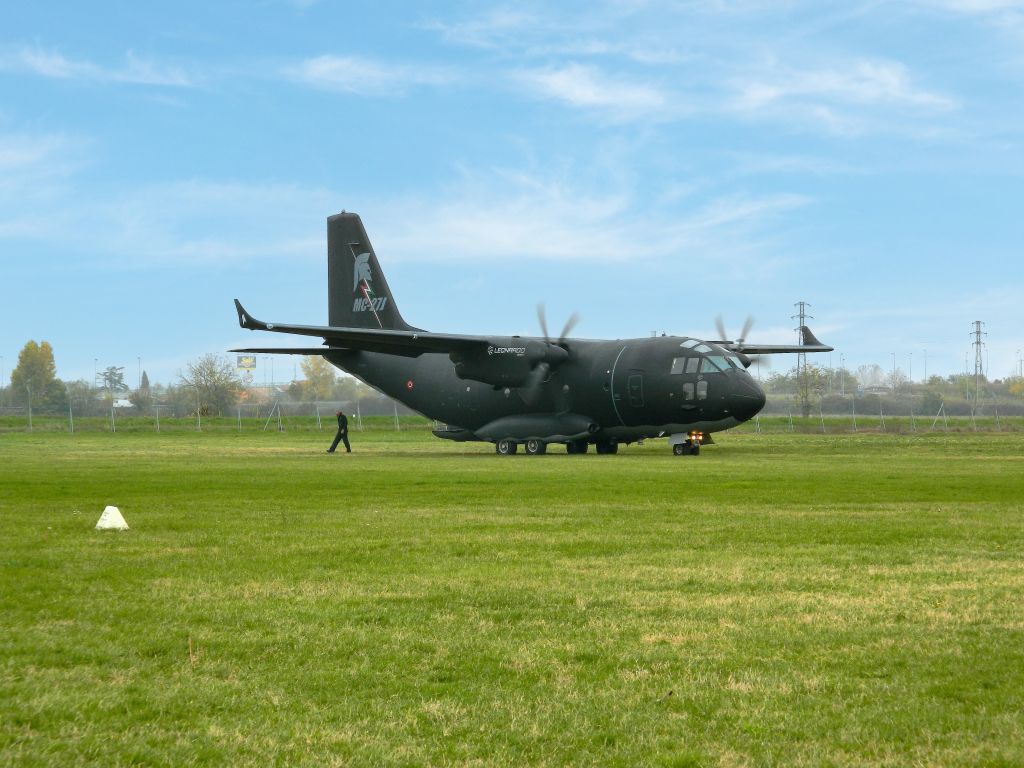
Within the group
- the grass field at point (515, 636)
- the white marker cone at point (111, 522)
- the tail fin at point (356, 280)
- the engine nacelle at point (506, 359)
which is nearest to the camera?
the grass field at point (515, 636)

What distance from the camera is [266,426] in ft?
248

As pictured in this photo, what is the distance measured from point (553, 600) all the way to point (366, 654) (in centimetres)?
215

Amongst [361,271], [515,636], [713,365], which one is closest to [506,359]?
[713,365]

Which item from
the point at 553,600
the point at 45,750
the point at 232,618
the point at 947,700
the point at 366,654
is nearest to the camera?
the point at 45,750

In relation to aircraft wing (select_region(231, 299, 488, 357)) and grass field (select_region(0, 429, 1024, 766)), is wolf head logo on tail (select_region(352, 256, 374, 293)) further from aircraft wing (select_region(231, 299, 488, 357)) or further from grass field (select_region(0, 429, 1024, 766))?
grass field (select_region(0, 429, 1024, 766))

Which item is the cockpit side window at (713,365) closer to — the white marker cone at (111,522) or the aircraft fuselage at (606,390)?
the aircraft fuselage at (606,390)

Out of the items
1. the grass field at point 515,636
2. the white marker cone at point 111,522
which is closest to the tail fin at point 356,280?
the grass field at point 515,636

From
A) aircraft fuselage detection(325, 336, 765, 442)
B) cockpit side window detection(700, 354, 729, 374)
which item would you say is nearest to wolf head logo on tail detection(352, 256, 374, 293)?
aircraft fuselage detection(325, 336, 765, 442)

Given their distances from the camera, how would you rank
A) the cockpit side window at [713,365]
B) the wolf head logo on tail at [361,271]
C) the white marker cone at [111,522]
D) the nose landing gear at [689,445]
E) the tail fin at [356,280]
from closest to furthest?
1. the white marker cone at [111,522]
2. the cockpit side window at [713,365]
3. the nose landing gear at [689,445]
4. the tail fin at [356,280]
5. the wolf head logo on tail at [361,271]

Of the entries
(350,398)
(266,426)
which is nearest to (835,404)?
(350,398)

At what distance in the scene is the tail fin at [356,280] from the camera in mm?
45281

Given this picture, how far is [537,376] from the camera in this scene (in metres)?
38.8

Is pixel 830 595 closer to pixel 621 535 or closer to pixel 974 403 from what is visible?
pixel 621 535

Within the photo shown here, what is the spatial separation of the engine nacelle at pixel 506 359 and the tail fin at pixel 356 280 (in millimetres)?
6400
